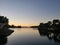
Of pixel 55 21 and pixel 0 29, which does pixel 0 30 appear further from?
pixel 55 21

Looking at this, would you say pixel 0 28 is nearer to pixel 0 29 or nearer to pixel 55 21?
pixel 0 29

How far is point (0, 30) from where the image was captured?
5106 cm

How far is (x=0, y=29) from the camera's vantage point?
168 feet

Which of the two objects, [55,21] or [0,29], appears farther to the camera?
[55,21]

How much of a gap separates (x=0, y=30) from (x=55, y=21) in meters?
→ 62.8

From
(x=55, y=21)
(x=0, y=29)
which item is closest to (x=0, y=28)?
(x=0, y=29)

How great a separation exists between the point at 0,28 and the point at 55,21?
62.4m

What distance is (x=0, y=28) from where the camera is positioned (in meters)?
51.5

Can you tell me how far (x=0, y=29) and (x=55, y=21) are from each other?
62587 mm

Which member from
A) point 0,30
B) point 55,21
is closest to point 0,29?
point 0,30

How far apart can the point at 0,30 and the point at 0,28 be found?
838 mm

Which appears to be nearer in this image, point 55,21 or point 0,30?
point 0,30
